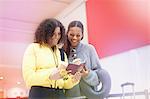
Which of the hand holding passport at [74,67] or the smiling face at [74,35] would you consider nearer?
the hand holding passport at [74,67]

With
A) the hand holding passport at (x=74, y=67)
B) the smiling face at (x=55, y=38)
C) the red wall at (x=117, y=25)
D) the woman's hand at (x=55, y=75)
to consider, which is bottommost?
the woman's hand at (x=55, y=75)

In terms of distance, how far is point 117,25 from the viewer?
1.28m

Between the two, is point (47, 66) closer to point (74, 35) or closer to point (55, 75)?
point (55, 75)

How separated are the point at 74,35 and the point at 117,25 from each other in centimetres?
30

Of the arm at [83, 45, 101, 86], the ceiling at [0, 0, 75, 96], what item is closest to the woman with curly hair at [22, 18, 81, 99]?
the arm at [83, 45, 101, 86]

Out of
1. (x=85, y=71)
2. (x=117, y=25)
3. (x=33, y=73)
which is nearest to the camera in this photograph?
(x=33, y=73)

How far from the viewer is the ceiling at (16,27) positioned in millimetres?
1259

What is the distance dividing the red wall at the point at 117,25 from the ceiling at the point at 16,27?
17 centimetres

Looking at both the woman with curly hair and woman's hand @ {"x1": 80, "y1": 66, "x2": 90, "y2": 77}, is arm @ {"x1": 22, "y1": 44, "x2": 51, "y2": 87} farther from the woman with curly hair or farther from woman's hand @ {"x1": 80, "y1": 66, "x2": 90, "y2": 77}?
woman's hand @ {"x1": 80, "y1": 66, "x2": 90, "y2": 77}

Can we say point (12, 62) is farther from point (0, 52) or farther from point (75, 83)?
point (75, 83)

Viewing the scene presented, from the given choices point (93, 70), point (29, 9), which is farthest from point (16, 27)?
point (93, 70)

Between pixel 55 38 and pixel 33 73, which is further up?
pixel 55 38

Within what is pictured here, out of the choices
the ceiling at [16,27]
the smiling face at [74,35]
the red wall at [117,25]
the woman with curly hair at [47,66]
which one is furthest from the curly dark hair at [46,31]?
the red wall at [117,25]

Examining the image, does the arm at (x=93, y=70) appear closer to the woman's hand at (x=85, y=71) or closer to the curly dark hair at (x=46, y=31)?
the woman's hand at (x=85, y=71)
